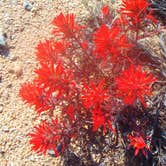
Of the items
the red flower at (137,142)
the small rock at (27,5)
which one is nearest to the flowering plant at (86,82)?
the red flower at (137,142)

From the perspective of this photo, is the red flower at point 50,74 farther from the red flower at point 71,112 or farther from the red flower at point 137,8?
the red flower at point 137,8

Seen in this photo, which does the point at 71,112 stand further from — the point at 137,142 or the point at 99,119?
the point at 137,142

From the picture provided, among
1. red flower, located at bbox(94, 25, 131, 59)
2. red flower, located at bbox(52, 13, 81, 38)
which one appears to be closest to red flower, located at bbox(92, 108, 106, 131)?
red flower, located at bbox(94, 25, 131, 59)

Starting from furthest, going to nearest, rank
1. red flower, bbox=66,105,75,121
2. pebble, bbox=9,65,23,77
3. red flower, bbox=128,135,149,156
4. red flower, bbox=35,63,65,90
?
1. pebble, bbox=9,65,23,77
2. red flower, bbox=66,105,75,121
3. red flower, bbox=128,135,149,156
4. red flower, bbox=35,63,65,90

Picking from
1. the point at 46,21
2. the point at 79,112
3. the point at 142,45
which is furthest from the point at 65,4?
the point at 79,112

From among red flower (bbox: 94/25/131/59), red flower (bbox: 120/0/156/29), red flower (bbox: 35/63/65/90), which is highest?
red flower (bbox: 120/0/156/29)

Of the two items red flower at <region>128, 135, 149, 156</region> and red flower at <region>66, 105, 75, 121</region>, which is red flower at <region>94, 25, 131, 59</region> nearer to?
red flower at <region>66, 105, 75, 121</region>

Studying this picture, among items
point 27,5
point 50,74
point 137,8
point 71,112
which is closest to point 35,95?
point 50,74

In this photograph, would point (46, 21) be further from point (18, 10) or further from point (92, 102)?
point (92, 102)
